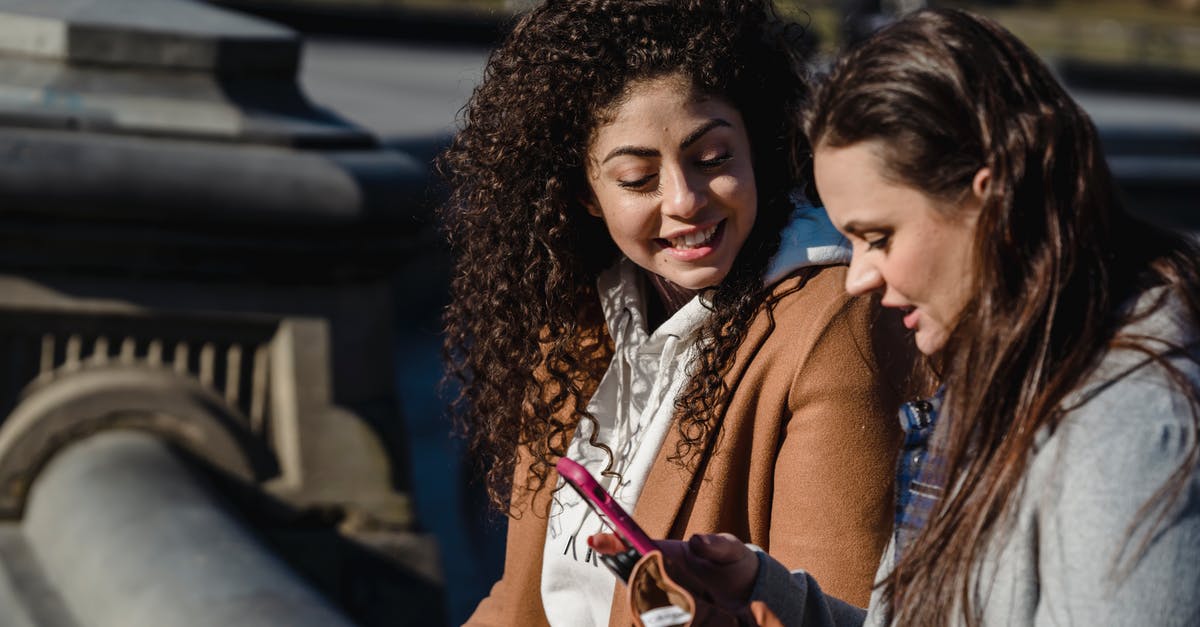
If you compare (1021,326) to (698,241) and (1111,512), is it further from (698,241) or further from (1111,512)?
(698,241)

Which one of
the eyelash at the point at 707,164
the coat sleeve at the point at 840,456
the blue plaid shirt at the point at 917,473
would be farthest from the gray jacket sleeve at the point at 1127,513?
the eyelash at the point at 707,164

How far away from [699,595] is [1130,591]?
519 mm

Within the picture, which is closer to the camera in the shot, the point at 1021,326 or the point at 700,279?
the point at 1021,326

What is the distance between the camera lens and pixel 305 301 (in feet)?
12.3

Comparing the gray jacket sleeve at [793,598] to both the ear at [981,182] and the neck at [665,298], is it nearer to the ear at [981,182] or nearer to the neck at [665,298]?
the ear at [981,182]

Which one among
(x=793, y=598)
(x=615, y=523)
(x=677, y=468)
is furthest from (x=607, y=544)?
(x=677, y=468)

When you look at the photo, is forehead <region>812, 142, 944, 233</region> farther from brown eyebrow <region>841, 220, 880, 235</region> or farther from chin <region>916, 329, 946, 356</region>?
chin <region>916, 329, 946, 356</region>

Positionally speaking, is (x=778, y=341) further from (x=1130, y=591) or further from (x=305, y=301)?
(x=305, y=301)

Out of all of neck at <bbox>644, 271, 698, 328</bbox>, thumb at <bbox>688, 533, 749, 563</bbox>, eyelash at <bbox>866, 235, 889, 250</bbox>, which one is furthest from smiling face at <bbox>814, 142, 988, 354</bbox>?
neck at <bbox>644, 271, 698, 328</bbox>

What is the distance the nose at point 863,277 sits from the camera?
5.73ft

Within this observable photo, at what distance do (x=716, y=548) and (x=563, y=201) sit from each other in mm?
955

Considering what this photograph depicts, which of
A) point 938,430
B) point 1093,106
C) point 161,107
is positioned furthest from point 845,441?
point 1093,106

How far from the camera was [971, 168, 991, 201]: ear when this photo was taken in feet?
5.20

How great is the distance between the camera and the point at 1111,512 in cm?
143
